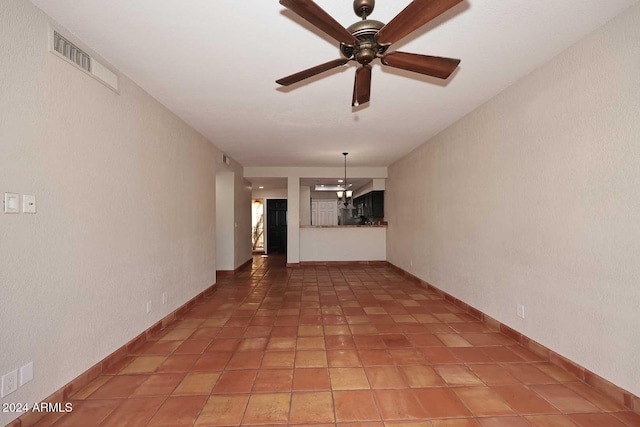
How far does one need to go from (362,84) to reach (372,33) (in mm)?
452

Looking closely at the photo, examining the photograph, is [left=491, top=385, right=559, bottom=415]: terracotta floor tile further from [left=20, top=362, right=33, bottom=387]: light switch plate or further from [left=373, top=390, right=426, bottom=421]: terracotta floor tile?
[left=20, top=362, right=33, bottom=387]: light switch plate

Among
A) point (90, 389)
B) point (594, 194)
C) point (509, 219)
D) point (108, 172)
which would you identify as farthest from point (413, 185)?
point (90, 389)

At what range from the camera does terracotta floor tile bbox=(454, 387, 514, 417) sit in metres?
1.82

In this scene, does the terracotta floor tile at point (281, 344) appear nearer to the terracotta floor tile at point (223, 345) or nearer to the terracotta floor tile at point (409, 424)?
the terracotta floor tile at point (223, 345)

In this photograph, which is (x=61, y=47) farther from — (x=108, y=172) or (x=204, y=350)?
(x=204, y=350)

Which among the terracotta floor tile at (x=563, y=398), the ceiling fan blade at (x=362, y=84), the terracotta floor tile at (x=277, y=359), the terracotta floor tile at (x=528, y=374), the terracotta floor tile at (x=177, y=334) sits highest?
the ceiling fan blade at (x=362, y=84)

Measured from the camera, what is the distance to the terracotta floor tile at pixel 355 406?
5.83ft

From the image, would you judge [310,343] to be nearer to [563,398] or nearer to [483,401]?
[483,401]

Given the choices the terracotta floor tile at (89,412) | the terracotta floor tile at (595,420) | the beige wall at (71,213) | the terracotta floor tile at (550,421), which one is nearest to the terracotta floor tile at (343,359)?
the terracotta floor tile at (550,421)

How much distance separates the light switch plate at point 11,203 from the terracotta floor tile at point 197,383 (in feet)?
4.85

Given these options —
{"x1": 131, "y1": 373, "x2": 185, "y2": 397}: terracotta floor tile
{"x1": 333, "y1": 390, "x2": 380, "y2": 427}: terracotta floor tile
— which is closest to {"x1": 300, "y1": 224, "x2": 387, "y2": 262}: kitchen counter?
{"x1": 131, "y1": 373, "x2": 185, "y2": 397}: terracotta floor tile

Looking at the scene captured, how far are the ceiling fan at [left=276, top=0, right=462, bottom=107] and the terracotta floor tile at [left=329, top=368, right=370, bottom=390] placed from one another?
2082mm

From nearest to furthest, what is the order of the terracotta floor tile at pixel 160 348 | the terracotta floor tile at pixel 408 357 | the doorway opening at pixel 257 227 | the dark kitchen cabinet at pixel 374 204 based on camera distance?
the terracotta floor tile at pixel 408 357 → the terracotta floor tile at pixel 160 348 → the dark kitchen cabinet at pixel 374 204 → the doorway opening at pixel 257 227

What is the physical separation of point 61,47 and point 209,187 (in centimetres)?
288
